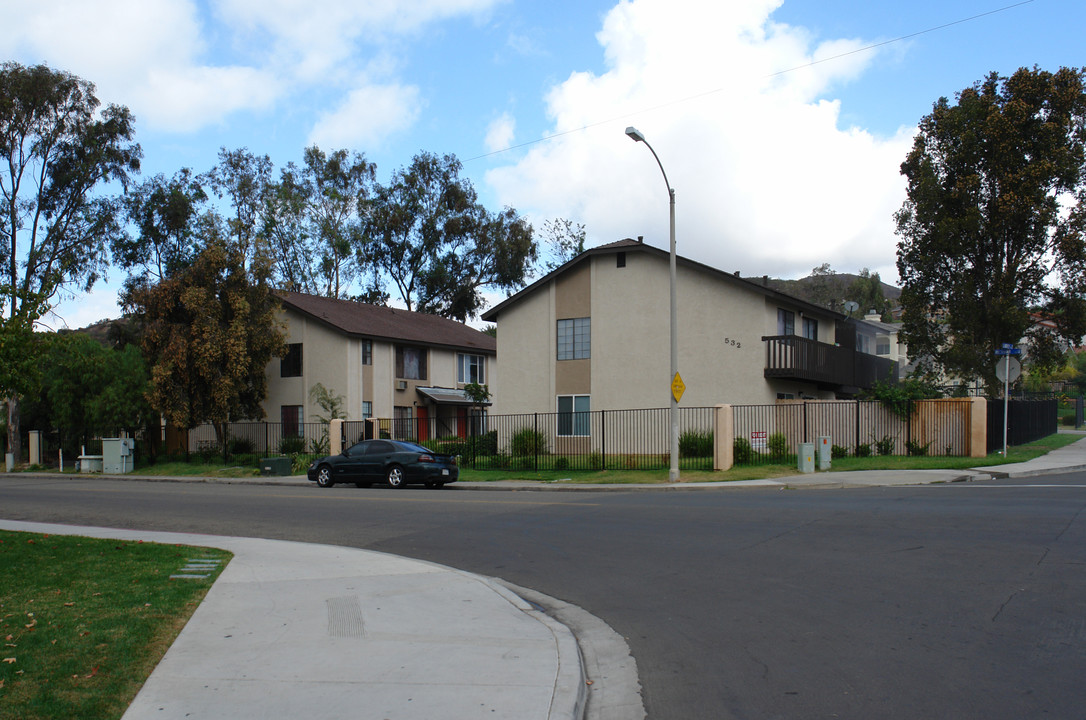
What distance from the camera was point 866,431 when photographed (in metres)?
26.8

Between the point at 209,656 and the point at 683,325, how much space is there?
26.1 meters

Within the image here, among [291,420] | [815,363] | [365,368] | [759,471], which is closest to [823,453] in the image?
[759,471]

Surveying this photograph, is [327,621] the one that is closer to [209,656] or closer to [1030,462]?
[209,656]

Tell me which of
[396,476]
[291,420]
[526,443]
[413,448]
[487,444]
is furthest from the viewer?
[291,420]

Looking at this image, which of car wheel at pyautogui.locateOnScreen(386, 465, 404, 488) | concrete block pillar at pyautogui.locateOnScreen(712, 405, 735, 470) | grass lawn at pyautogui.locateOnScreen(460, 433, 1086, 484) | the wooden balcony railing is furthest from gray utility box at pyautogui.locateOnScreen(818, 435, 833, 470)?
car wheel at pyautogui.locateOnScreen(386, 465, 404, 488)

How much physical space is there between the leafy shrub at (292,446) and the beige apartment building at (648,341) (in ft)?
32.9

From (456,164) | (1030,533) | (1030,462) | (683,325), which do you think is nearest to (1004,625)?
(1030,533)

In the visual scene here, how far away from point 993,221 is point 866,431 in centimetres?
1365

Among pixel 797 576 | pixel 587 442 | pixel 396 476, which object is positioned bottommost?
pixel 396 476

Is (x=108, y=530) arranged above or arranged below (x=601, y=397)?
below

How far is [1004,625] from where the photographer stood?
276 inches

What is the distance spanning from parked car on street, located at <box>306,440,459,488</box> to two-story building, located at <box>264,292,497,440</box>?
37.7 ft

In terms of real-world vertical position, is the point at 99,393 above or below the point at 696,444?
above

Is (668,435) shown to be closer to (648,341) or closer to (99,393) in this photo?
(648,341)
